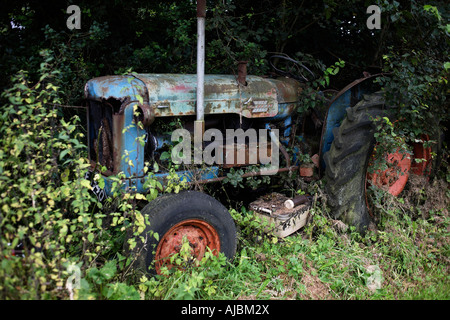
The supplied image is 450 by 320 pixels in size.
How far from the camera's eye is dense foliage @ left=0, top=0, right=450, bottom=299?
7.32 ft

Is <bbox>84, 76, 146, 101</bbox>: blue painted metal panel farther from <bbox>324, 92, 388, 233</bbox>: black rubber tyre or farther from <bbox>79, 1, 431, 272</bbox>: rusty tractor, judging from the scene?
<bbox>324, 92, 388, 233</bbox>: black rubber tyre

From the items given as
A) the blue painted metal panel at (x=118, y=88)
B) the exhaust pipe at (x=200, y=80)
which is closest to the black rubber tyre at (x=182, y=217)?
the exhaust pipe at (x=200, y=80)

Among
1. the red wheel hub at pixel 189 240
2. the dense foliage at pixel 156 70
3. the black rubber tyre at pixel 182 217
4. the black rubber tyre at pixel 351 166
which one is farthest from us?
the black rubber tyre at pixel 351 166

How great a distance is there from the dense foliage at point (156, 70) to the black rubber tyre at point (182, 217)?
12 cm

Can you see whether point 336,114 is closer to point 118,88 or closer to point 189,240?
point 189,240

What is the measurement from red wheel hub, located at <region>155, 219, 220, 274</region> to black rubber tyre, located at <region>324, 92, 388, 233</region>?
1.15m

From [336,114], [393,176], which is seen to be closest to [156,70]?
[336,114]

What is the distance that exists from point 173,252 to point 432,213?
2506mm

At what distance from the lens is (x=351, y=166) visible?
3.29 meters

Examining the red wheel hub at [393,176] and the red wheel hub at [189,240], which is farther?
A: the red wheel hub at [393,176]

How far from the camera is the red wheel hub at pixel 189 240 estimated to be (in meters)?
2.65

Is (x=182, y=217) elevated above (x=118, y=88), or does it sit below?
below

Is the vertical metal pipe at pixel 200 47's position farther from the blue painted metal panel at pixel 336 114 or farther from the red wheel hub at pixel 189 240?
the blue painted metal panel at pixel 336 114

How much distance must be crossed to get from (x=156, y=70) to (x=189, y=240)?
2760mm
